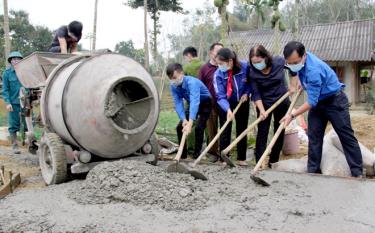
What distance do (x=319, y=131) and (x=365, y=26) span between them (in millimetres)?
15927

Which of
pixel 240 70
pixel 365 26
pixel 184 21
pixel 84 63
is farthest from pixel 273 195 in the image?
pixel 184 21

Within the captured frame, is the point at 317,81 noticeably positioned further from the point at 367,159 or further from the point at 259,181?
the point at 367,159

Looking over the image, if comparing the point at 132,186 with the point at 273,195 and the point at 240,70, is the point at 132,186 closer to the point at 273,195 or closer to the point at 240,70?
the point at 273,195

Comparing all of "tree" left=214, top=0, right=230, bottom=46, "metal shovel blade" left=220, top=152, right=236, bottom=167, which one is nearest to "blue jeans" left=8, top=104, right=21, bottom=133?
"tree" left=214, top=0, right=230, bottom=46

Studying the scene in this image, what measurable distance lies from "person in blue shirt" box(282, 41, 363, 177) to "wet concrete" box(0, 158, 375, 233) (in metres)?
0.50

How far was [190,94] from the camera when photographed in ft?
→ 17.5

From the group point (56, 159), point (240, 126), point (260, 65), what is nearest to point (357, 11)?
point (240, 126)

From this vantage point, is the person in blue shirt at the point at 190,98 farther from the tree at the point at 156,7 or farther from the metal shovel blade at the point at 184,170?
the tree at the point at 156,7

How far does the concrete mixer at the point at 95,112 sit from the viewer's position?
452cm

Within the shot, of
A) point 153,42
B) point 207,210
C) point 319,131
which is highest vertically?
point 153,42

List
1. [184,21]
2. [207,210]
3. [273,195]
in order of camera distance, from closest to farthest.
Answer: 1. [207,210]
2. [273,195]
3. [184,21]

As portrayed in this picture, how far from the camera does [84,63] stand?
4719 millimetres

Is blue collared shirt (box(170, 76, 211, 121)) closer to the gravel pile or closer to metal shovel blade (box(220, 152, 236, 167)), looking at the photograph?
metal shovel blade (box(220, 152, 236, 167))

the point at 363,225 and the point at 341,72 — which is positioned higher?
the point at 341,72
